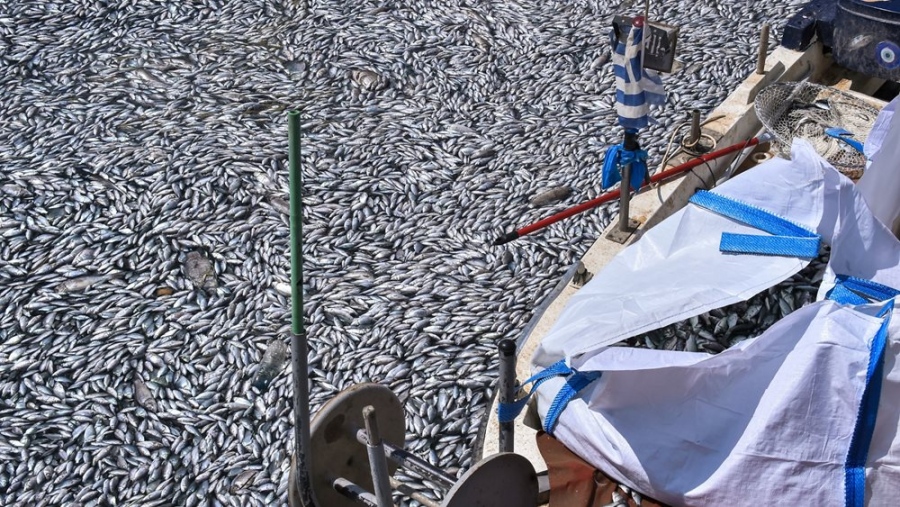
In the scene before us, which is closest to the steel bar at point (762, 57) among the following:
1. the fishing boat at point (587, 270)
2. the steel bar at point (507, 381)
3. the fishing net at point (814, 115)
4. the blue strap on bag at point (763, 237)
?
the fishing boat at point (587, 270)

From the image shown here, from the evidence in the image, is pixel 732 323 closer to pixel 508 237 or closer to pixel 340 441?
pixel 508 237

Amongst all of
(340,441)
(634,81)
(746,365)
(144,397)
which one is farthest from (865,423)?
(144,397)

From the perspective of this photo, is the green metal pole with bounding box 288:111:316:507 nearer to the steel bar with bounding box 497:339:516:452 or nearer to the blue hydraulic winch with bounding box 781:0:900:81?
the steel bar with bounding box 497:339:516:452

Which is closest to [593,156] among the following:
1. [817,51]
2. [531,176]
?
[531,176]

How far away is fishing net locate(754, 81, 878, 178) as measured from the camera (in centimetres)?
669

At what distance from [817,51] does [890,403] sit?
4.86 m

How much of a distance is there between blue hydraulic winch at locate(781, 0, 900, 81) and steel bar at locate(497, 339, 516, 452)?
497 centimetres

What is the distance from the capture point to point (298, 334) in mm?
3229

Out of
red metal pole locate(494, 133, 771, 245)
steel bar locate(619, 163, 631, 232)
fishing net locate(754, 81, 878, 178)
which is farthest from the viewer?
fishing net locate(754, 81, 878, 178)

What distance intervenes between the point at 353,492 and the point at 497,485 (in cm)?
53

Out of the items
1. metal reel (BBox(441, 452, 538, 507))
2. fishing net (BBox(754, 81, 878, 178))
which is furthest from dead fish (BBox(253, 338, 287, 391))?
fishing net (BBox(754, 81, 878, 178))

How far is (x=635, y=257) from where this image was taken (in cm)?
474

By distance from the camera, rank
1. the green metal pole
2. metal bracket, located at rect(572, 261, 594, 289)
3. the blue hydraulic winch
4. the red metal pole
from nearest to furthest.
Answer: the green metal pole
metal bracket, located at rect(572, 261, 594, 289)
the red metal pole
the blue hydraulic winch

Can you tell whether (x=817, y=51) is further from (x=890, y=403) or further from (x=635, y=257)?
(x=890, y=403)
